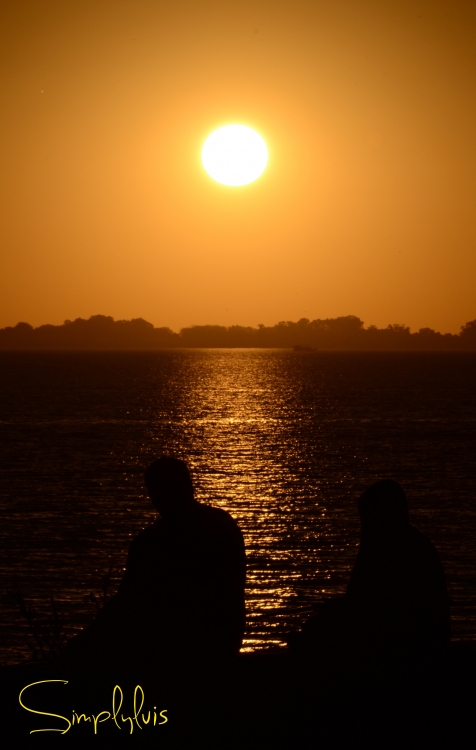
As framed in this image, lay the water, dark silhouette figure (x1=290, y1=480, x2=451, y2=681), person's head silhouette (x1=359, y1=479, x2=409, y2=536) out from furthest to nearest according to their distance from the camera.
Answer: the water
person's head silhouette (x1=359, y1=479, x2=409, y2=536)
dark silhouette figure (x1=290, y1=480, x2=451, y2=681)

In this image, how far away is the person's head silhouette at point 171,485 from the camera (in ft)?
14.9

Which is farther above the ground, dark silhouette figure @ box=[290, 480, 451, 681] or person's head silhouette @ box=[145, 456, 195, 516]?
person's head silhouette @ box=[145, 456, 195, 516]

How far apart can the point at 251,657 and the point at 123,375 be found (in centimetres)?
16727

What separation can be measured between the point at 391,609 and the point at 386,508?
579 mm

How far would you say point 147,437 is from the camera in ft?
257

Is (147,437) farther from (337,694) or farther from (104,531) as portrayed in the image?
(337,694)

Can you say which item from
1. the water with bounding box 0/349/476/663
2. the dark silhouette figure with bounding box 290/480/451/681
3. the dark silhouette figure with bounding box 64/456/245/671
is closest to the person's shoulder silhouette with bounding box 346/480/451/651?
the dark silhouette figure with bounding box 290/480/451/681

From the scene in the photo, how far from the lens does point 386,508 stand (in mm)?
4898

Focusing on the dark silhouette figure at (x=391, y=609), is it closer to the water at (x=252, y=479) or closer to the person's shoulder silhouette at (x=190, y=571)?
the water at (x=252, y=479)

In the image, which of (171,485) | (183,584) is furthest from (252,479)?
(171,485)

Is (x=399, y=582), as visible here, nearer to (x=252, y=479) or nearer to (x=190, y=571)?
(x=190, y=571)

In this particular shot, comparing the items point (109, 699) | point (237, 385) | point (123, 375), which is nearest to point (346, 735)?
point (109, 699)

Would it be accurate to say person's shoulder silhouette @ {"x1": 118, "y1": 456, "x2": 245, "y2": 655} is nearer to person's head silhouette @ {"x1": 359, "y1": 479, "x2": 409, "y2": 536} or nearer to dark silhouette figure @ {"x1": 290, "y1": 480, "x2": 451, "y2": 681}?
dark silhouette figure @ {"x1": 290, "y1": 480, "x2": 451, "y2": 681}

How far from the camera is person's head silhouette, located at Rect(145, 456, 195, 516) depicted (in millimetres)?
4539
